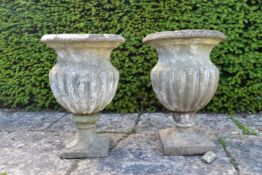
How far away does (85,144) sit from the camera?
7.92 ft

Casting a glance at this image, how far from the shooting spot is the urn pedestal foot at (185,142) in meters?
2.37

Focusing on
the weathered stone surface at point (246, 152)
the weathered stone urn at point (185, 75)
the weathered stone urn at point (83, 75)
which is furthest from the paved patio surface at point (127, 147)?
the weathered stone urn at point (83, 75)

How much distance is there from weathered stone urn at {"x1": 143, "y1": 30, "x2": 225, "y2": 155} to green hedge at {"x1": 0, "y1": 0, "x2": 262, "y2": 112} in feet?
4.00

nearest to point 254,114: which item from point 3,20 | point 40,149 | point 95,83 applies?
point 95,83

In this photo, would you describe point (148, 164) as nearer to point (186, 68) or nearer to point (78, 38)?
point (186, 68)

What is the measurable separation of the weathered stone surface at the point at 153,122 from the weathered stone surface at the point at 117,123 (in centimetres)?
9

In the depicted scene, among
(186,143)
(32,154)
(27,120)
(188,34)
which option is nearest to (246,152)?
(186,143)

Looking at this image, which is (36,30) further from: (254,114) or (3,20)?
(254,114)

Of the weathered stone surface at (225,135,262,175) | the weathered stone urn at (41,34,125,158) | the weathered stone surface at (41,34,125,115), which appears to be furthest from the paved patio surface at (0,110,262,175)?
the weathered stone surface at (41,34,125,115)

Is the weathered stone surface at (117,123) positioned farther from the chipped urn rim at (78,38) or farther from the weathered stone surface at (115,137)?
the chipped urn rim at (78,38)

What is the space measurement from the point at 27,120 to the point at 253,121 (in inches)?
107

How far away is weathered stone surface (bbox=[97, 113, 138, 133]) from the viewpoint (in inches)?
124

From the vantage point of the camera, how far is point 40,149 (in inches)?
101

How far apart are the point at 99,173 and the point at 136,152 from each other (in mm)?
463
